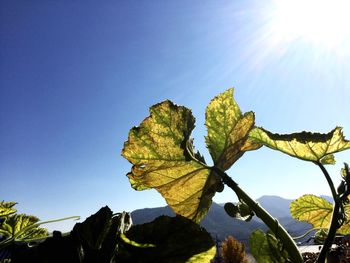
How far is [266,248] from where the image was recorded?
1192mm

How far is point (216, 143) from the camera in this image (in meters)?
1.08

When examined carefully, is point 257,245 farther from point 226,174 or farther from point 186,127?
point 186,127

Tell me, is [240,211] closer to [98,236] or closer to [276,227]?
[276,227]

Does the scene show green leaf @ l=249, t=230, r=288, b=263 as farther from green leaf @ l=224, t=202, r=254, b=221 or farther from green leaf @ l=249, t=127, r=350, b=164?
green leaf @ l=249, t=127, r=350, b=164

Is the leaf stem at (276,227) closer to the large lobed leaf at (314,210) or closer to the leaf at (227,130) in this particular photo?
the leaf at (227,130)

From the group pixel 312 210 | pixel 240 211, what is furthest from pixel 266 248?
pixel 312 210

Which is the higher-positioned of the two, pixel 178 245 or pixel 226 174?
pixel 226 174

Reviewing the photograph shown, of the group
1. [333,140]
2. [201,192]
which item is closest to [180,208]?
[201,192]

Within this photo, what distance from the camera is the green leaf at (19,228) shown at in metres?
1.71

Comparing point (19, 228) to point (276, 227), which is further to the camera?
point (19, 228)

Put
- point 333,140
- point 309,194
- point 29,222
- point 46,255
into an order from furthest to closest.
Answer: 1. point 29,222
2. point 309,194
3. point 333,140
4. point 46,255

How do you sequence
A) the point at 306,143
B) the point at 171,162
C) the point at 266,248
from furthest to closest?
the point at 266,248
the point at 171,162
the point at 306,143

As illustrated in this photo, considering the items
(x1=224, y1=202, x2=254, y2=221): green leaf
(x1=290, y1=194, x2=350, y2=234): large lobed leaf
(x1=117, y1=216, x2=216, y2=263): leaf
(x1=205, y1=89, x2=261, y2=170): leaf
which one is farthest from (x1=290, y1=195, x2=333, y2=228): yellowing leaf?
(x1=117, y1=216, x2=216, y2=263): leaf

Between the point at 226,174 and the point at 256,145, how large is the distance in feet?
0.41
